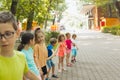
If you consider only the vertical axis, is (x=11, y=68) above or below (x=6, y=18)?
below

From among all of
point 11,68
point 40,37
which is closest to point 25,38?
point 40,37

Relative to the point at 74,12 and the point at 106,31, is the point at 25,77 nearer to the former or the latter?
the point at 106,31

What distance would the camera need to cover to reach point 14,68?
2.61 metres

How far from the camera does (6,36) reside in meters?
2.52

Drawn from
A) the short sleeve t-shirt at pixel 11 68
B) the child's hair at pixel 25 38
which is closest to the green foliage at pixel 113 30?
the child's hair at pixel 25 38

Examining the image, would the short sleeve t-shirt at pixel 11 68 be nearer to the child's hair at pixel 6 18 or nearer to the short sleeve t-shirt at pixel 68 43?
the child's hair at pixel 6 18

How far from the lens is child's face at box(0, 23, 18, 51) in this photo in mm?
2498

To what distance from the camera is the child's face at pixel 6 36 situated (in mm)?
2498

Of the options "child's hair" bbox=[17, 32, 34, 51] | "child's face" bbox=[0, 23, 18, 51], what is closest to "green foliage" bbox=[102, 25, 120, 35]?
"child's hair" bbox=[17, 32, 34, 51]

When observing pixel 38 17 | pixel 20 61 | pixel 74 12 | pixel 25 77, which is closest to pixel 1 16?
pixel 20 61

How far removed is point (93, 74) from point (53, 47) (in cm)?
293

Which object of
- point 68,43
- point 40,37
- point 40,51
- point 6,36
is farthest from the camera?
point 68,43

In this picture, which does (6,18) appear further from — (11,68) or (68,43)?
(68,43)

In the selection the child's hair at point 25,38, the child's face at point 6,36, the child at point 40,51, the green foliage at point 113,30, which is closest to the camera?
the child's face at point 6,36
